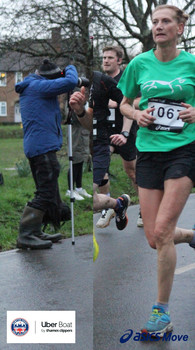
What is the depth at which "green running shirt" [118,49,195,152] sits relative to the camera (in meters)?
2.65

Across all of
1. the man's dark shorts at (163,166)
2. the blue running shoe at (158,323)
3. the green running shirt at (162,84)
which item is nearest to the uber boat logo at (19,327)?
the blue running shoe at (158,323)

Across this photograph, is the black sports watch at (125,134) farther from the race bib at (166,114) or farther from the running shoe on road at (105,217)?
the running shoe on road at (105,217)

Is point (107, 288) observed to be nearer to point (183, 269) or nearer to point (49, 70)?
point (183, 269)

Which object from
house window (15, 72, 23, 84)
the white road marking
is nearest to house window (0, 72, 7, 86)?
house window (15, 72, 23, 84)

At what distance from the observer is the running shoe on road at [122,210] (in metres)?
2.95

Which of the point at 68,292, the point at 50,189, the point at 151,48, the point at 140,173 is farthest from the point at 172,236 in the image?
the point at 50,189

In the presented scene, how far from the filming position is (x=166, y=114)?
104 inches

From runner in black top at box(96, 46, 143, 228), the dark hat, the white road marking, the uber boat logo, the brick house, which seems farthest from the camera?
the dark hat

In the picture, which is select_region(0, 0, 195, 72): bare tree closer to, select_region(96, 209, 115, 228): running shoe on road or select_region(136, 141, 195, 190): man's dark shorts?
select_region(136, 141, 195, 190): man's dark shorts

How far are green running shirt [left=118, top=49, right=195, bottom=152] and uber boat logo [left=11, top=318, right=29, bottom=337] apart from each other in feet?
3.05

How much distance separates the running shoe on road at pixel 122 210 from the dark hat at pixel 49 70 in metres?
1.58

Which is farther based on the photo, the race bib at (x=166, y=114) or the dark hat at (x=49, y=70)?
the dark hat at (x=49, y=70)

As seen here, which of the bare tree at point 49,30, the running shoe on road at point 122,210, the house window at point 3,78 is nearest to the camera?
the running shoe on road at point 122,210

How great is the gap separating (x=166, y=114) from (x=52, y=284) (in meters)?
1.67
